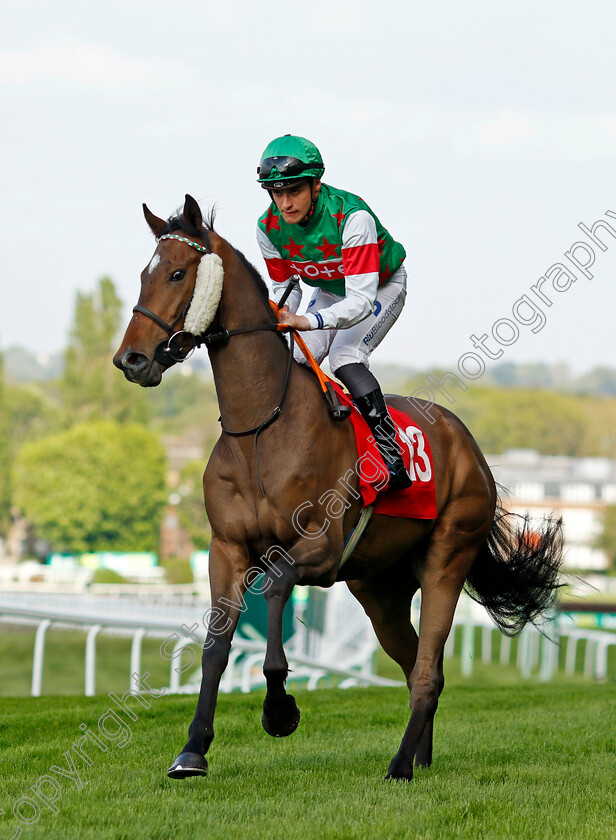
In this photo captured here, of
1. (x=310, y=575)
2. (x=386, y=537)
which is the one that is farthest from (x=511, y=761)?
(x=310, y=575)

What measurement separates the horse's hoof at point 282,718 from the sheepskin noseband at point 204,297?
1.33 meters

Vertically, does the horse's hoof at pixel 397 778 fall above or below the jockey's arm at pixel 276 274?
below

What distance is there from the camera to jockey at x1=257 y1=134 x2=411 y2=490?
429 cm

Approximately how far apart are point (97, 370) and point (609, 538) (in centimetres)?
3094

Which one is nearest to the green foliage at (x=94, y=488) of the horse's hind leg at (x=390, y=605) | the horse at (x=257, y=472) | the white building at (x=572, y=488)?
the white building at (x=572, y=488)

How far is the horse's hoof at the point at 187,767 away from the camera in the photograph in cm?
371

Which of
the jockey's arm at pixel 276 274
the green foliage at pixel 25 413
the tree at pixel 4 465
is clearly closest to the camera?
the jockey's arm at pixel 276 274

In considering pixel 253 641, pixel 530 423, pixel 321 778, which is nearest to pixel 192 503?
pixel 253 641

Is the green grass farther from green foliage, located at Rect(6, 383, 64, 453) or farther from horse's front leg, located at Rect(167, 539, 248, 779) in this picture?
green foliage, located at Rect(6, 383, 64, 453)

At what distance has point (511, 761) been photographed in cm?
479

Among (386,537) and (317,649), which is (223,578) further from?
(317,649)

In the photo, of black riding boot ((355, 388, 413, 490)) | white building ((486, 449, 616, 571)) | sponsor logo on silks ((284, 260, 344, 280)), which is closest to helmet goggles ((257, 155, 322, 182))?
sponsor logo on silks ((284, 260, 344, 280))

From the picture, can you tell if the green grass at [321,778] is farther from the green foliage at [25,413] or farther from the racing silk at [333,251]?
the green foliage at [25,413]

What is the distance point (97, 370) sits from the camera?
179ft
